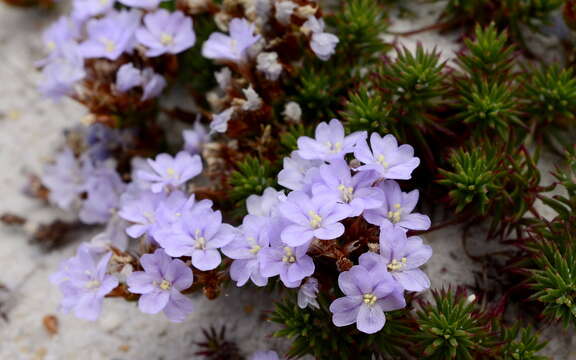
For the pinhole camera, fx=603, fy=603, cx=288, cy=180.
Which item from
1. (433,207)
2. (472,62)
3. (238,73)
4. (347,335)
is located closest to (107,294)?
(347,335)

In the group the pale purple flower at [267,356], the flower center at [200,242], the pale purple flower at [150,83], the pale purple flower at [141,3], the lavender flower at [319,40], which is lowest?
the pale purple flower at [267,356]

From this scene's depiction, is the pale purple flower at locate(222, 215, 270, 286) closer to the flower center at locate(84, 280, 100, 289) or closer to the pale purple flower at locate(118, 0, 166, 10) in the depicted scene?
the flower center at locate(84, 280, 100, 289)

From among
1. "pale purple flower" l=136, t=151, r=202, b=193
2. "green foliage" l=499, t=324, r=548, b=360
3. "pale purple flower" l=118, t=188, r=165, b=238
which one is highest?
"pale purple flower" l=136, t=151, r=202, b=193

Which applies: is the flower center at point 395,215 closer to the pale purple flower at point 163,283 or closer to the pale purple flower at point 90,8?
the pale purple flower at point 163,283

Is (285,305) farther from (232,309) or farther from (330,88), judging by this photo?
(330,88)

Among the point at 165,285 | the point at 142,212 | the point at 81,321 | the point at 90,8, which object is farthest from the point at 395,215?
the point at 90,8

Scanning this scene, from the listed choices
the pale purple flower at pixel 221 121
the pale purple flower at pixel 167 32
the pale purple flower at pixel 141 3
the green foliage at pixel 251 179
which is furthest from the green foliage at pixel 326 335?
the pale purple flower at pixel 141 3

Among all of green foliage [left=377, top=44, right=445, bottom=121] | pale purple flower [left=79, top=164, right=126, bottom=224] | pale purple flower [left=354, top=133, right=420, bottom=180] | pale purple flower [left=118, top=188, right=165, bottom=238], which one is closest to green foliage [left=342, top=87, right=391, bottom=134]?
green foliage [left=377, top=44, right=445, bottom=121]
